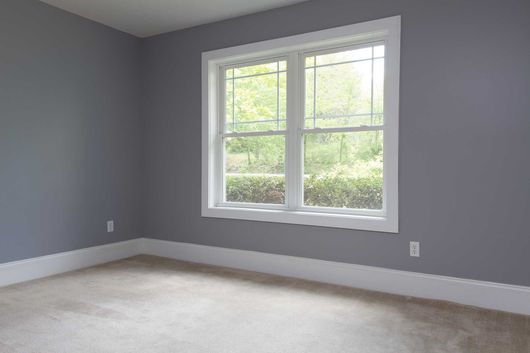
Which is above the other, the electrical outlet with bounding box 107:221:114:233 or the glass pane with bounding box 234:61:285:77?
the glass pane with bounding box 234:61:285:77

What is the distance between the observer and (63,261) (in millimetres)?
3807

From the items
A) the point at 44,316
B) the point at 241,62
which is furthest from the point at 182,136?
the point at 44,316

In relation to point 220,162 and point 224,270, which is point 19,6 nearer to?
point 220,162

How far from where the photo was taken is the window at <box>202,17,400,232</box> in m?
3.33

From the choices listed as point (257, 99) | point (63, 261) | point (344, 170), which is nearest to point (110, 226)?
point (63, 261)

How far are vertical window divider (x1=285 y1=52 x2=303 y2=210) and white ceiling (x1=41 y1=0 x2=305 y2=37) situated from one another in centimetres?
61

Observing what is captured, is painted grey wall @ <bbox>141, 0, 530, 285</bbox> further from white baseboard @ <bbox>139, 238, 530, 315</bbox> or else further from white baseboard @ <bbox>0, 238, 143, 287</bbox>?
white baseboard @ <bbox>0, 238, 143, 287</bbox>

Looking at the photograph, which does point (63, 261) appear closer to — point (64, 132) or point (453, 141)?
point (64, 132)

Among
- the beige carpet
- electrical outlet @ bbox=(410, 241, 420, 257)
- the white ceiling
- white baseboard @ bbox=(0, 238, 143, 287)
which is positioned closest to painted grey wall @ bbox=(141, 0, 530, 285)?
electrical outlet @ bbox=(410, 241, 420, 257)

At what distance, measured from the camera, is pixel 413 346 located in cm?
226

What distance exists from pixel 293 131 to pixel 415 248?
1.52 m

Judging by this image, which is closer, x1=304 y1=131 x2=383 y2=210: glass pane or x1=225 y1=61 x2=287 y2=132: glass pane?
x1=304 y1=131 x2=383 y2=210: glass pane

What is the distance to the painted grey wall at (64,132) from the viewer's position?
342 centimetres

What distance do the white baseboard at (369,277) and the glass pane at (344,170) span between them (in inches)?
22.6
